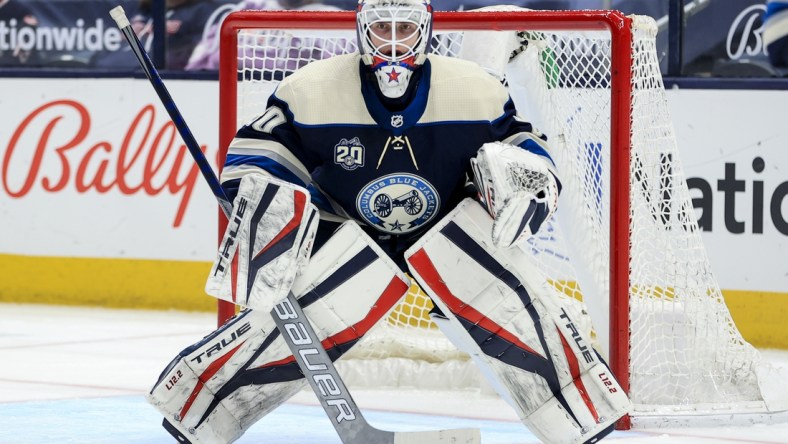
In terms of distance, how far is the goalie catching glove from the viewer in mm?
2432

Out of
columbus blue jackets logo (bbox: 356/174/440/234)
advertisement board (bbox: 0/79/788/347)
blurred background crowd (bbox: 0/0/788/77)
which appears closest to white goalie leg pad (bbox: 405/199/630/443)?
columbus blue jackets logo (bbox: 356/174/440/234)

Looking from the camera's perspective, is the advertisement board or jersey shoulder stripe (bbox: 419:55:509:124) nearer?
jersey shoulder stripe (bbox: 419:55:509:124)

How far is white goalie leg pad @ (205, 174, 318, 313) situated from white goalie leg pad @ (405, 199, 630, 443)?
0.23m

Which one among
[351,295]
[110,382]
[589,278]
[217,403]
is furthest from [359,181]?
[110,382]

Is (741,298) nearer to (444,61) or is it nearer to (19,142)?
(444,61)

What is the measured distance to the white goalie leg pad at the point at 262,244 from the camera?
97.0 inches

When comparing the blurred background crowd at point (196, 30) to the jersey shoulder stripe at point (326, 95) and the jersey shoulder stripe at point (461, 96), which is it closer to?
the jersey shoulder stripe at point (461, 96)

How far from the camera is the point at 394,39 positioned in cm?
259

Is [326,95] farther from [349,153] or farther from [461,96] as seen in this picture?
[461,96]

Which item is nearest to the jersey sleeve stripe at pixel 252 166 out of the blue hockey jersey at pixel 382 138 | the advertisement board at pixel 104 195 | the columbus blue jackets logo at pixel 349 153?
the blue hockey jersey at pixel 382 138

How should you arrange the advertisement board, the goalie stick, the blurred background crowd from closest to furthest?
the goalie stick < the blurred background crowd < the advertisement board

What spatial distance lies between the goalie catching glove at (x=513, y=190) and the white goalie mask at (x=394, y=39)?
0.72 feet

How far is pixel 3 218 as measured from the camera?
5.72m

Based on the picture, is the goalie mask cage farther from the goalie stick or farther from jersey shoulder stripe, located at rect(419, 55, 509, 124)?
the goalie stick
